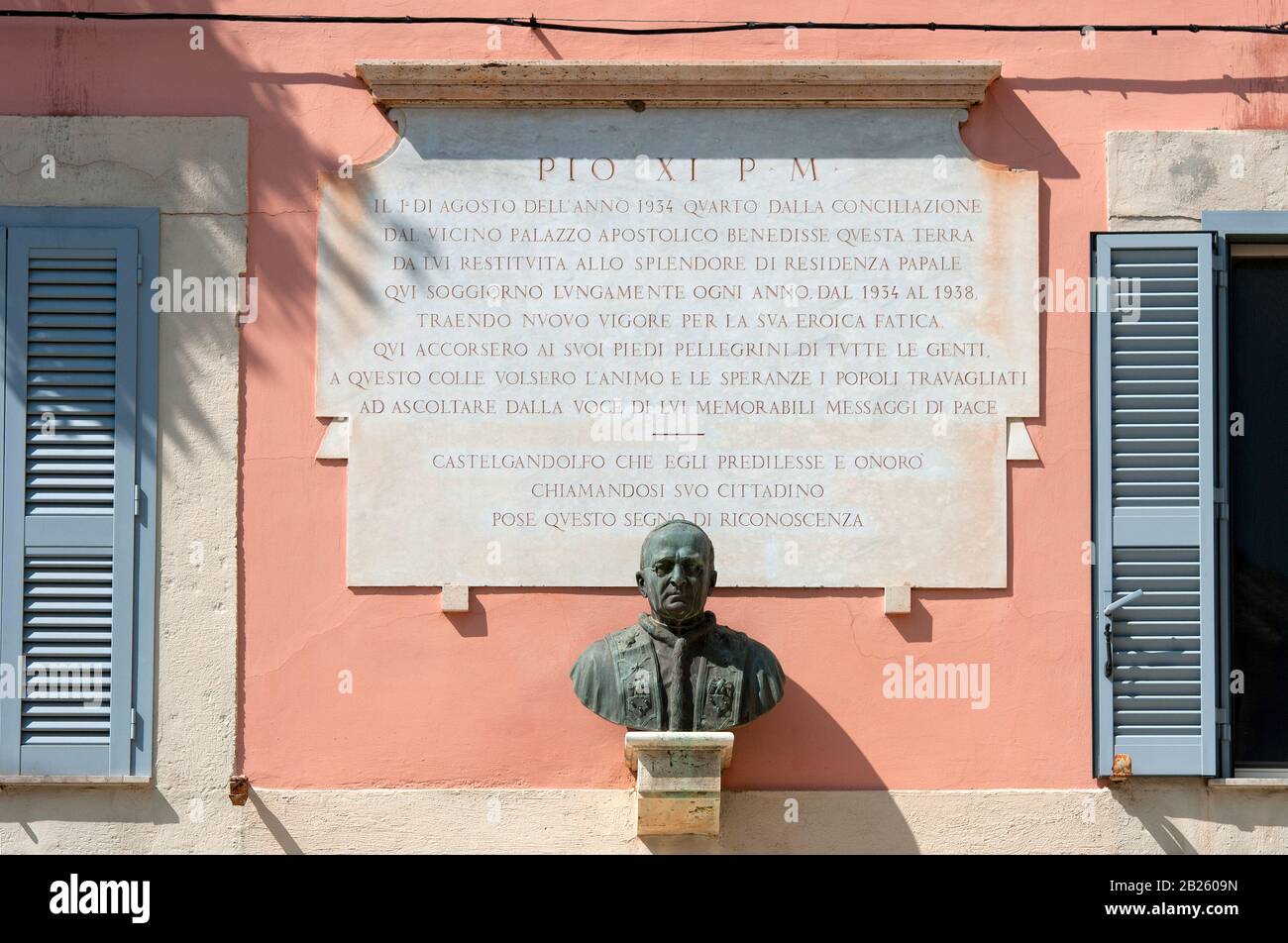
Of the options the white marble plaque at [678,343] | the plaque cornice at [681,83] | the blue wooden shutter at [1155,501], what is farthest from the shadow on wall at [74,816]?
the blue wooden shutter at [1155,501]

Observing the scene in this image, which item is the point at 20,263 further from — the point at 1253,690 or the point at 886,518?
the point at 1253,690

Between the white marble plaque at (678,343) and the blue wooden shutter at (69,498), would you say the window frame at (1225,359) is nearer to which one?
the white marble plaque at (678,343)

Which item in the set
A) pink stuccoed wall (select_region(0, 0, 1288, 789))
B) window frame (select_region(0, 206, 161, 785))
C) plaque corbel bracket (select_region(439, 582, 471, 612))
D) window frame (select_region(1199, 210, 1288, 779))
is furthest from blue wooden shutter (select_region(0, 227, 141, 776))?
window frame (select_region(1199, 210, 1288, 779))

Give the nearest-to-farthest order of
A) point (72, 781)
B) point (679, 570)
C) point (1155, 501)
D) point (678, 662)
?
point (679, 570) < point (678, 662) < point (72, 781) < point (1155, 501)

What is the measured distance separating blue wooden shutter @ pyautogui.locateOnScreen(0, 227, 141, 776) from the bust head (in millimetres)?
2142

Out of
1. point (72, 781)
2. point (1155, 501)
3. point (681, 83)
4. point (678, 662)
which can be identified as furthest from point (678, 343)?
point (72, 781)

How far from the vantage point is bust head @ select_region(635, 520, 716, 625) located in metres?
6.64

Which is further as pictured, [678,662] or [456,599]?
[456,599]

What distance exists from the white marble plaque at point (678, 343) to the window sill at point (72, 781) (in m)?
1.21

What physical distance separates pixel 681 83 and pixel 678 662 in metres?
2.34

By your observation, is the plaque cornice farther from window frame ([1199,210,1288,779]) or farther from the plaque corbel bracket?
the plaque corbel bracket

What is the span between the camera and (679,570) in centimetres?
664

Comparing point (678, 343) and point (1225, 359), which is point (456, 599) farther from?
point (1225, 359)

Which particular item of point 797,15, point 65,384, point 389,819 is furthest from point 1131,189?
point 65,384
